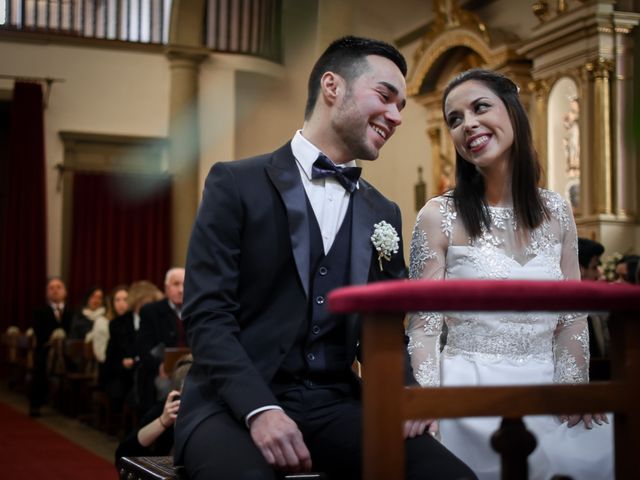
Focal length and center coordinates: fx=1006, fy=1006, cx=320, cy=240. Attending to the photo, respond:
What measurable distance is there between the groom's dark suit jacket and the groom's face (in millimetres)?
167

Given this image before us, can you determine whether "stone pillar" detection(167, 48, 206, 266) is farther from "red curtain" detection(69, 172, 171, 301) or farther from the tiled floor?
the tiled floor

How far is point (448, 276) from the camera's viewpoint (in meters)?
3.23

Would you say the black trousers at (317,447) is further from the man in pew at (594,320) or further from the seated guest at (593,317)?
the seated guest at (593,317)

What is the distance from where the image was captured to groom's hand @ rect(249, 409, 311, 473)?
7.07 ft

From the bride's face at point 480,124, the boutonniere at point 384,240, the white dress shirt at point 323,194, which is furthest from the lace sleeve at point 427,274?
the white dress shirt at point 323,194

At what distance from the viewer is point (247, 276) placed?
252 cm

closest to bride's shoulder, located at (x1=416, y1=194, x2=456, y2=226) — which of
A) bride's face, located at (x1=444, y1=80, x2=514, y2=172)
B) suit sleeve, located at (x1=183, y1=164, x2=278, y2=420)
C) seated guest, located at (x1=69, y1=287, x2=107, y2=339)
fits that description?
bride's face, located at (x1=444, y1=80, x2=514, y2=172)

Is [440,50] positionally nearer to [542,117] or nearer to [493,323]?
[542,117]

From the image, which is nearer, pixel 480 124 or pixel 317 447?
pixel 317 447

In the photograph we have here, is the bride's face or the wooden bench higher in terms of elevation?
the bride's face

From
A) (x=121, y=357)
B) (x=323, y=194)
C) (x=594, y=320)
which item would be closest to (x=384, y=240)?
(x=323, y=194)

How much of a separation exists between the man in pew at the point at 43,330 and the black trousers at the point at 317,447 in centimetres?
873

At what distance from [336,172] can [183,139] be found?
13.5 m

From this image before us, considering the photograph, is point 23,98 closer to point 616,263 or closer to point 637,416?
point 616,263
